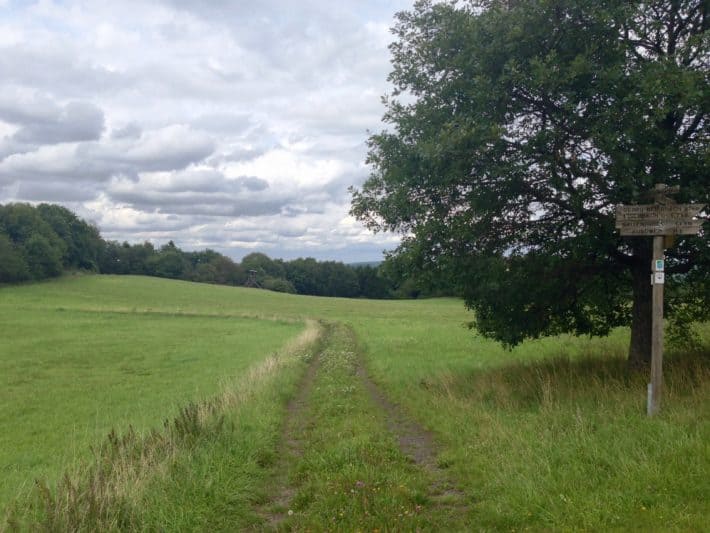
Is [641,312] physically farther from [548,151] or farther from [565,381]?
[548,151]

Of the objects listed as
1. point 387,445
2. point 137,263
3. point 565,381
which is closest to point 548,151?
point 565,381

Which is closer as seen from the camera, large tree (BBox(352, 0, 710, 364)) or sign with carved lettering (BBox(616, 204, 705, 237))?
sign with carved lettering (BBox(616, 204, 705, 237))

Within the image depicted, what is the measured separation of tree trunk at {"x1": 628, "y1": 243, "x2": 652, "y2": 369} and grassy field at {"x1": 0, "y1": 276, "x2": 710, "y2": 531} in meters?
0.59

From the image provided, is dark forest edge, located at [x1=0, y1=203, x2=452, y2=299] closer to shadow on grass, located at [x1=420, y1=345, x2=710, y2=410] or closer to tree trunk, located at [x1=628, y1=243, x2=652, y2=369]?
shadow on grass, located at [x1=420, y1=345, x2=710, y2=410]

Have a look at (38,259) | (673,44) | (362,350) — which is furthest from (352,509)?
(38,259)

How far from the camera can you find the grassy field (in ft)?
18.9

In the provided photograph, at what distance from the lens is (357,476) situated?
6984 millimetres

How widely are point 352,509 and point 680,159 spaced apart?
8836mm

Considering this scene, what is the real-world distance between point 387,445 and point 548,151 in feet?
23.1

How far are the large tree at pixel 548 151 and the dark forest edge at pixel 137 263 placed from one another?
76.2m

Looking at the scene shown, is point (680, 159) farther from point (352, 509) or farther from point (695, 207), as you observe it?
point (352, 509)

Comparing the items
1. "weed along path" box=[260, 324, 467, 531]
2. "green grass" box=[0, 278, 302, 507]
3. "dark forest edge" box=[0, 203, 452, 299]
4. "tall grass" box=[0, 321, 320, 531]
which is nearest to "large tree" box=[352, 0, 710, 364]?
"weed along path" box=[260, 324, 467, 531]

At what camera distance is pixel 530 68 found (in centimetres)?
1083

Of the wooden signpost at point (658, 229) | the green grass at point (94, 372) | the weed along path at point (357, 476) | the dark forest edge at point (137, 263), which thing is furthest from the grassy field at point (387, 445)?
the dark forest edge at point (137, 263)
